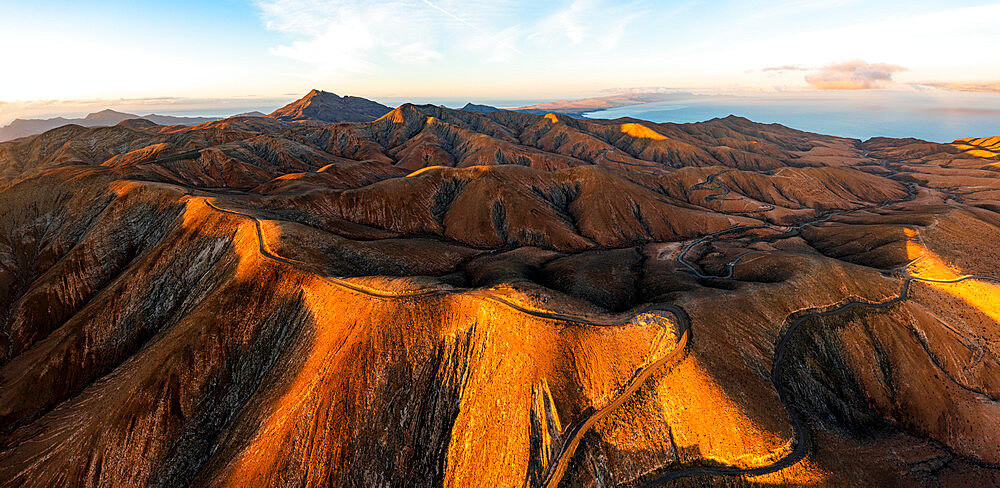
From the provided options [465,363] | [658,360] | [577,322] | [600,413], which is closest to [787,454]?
[658,360]

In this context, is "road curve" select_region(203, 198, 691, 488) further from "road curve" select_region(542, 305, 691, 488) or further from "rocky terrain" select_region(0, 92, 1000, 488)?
"rocky terrain" select_region(0, 92, 1000, 488)

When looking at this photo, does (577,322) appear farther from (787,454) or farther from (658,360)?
(787,454)

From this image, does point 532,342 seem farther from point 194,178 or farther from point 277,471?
point 194,178

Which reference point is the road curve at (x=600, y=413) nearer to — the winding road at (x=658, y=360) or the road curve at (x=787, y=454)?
the winding road at (x=658, y=360)

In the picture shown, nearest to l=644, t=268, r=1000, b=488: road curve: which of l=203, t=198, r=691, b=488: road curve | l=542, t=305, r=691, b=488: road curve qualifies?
l=542, t=305, r=691, b=488: road curve

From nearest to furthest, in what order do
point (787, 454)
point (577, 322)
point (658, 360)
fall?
1. point (787, 454)
2. point (658, 360)
3. point (577, 322)

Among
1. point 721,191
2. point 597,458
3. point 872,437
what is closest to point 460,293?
point 597,458

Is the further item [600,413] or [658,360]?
[658,360]

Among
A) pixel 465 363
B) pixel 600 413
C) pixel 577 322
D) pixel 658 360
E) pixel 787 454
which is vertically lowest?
pixel 787 454

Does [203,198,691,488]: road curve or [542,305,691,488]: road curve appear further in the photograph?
[203,198,691,488]: road curve

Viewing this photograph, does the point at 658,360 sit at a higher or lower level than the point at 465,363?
higher

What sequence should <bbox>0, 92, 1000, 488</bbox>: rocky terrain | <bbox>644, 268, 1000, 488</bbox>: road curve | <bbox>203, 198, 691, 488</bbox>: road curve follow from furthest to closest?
<bbox>0, 92, 1000, 488</bbox>: rocky terrain, <bbox>203, 198, 691, 488</bbox>: road curve, <bbox>644, 268, 1000, 488</bbox>: road curve
